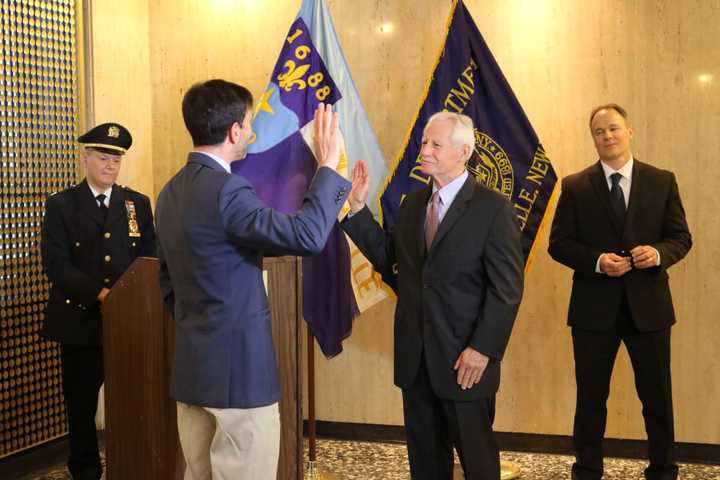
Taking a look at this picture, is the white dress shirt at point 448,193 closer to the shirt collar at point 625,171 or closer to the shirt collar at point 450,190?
the shirt collar at point 450,190

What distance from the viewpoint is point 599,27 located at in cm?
427

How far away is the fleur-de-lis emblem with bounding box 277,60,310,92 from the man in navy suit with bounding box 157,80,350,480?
1.79 metres

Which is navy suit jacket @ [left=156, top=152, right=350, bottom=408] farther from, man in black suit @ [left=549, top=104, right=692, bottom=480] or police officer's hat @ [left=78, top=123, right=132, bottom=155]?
man in black suit @ [left=549, top=104, right=692, bottom=480]

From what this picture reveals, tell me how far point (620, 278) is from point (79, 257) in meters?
2.41

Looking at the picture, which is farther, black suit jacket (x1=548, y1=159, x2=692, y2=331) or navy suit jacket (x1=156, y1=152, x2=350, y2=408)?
black suit jacket (x1=548, y1=159, x2=692, y2=331)

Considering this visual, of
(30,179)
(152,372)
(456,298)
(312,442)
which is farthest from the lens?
(30,179)

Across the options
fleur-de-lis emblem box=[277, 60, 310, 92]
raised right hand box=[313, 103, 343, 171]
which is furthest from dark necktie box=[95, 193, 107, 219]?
raised right hand box=[313, 103, 343, 171]

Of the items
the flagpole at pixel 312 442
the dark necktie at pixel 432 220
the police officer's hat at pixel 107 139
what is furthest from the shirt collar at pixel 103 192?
the dark necktie at pixel 432 220

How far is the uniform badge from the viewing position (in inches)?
152

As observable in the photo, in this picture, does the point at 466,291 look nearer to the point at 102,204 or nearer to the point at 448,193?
the point at 448,193

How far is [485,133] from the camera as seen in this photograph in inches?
157

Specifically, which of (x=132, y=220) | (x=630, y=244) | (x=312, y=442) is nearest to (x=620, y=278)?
(x=630, y=244)

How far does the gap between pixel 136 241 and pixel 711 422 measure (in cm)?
303

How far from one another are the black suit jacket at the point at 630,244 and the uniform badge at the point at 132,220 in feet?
6.43
